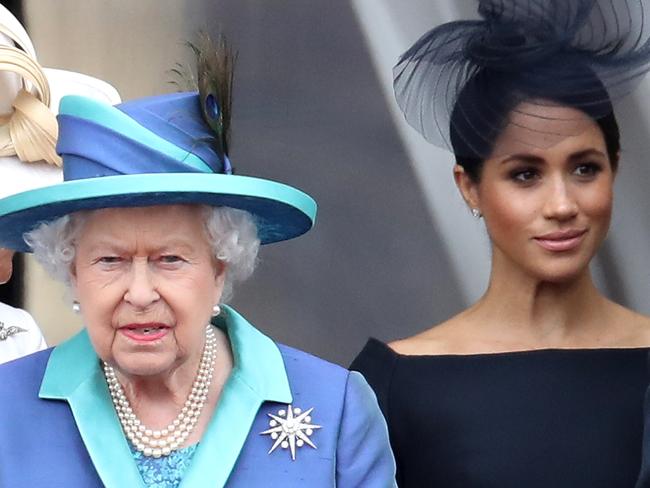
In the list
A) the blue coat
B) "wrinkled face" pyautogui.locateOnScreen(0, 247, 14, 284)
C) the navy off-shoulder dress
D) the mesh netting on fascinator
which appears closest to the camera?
the blue coat

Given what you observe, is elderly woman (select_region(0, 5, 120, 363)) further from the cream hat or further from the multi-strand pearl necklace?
the multi-strand pearl necklace

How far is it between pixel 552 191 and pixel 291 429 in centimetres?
88

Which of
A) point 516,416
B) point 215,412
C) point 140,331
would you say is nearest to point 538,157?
point 516,416

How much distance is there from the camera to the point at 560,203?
3.20m

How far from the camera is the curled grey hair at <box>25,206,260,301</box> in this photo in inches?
102

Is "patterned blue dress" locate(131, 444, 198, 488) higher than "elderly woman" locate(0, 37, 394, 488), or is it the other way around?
"elderly woman" locate(0, 37, 394, 488)

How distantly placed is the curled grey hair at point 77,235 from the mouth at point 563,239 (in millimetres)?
804

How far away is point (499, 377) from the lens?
3.27 metres

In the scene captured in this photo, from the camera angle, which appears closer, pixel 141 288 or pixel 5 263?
pixel 141 288

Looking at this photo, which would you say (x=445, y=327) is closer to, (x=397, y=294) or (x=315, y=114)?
(x=397, y=294)

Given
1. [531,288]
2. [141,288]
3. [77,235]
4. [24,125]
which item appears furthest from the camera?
[531,288]

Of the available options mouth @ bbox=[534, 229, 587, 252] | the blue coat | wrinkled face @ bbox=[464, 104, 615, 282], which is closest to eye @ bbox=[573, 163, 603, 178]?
wrinkled face @ bbox=[464, 104, 615, 282]

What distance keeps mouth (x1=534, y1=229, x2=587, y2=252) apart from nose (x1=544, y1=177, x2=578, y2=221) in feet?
0.11

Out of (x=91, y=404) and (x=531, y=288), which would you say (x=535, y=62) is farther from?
(x=91, y=404)
